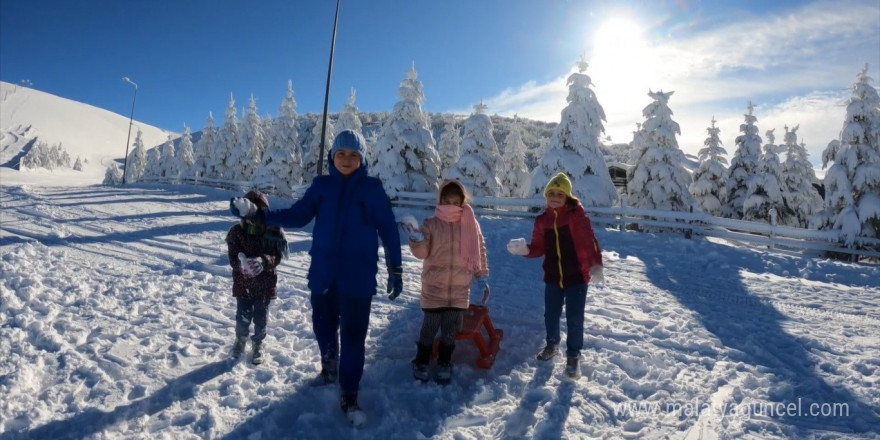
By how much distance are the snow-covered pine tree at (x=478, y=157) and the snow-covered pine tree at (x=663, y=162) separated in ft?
27.0

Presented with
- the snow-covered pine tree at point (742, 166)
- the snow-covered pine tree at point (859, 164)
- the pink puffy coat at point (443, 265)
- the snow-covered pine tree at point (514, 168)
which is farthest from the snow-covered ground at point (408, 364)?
the snow-covered pine tree at point (514, 168)

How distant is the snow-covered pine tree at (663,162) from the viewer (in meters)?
21.7

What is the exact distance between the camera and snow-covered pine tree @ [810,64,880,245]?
15336mm

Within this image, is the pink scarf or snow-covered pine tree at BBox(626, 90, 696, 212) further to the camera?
snow-covered pine tree at BBox(626, 90, 696, 212)

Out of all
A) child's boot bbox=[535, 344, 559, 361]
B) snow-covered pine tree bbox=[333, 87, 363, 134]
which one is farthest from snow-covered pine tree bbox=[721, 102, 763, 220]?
child's boot bbox=[535, 344, 559, 361]

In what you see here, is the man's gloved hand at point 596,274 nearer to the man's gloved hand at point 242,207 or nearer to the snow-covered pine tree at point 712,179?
the man's gloved hand at point 242,207

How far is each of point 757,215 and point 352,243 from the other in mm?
27291

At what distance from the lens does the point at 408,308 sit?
6430 millimetres

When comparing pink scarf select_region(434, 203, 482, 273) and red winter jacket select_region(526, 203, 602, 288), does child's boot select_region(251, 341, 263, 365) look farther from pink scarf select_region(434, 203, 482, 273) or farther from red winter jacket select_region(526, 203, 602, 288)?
red winter jacket select_region(526, 203, 602, 288)

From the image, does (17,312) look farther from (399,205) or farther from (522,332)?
(399,205)

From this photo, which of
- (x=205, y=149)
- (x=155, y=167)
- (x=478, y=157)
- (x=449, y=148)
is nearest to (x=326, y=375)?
(x=478, y=157)

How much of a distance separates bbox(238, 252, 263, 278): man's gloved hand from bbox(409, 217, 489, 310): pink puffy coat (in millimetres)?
1454

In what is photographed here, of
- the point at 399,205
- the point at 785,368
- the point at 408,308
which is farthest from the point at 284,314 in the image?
the point at 399,205

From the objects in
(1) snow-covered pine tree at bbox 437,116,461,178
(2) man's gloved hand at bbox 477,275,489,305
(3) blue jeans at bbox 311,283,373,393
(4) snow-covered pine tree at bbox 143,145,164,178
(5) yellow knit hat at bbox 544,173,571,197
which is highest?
(1) snow-covered pine tree at bbox 437,116,461,178
